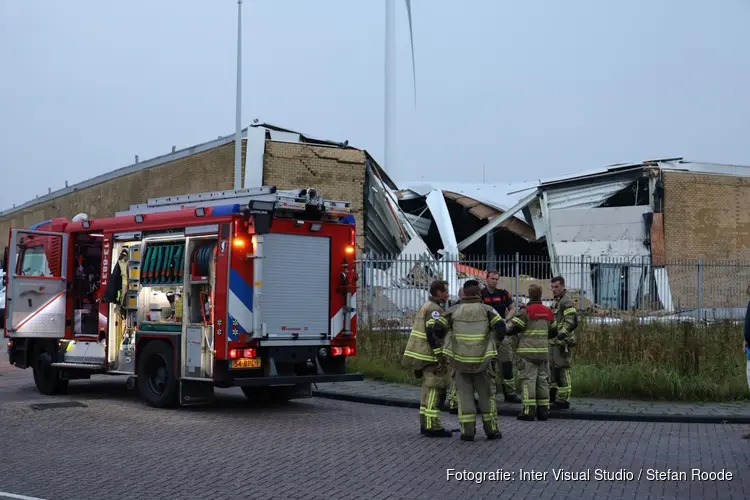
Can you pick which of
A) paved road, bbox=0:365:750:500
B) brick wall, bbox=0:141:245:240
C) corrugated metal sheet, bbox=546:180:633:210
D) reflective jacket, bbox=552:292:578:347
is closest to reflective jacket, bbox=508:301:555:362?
reflective jacket, bbox=552:292:578:347

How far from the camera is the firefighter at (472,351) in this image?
9703 mm

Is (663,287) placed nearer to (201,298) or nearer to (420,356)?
(420,356)

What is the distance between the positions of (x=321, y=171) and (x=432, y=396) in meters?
19.8

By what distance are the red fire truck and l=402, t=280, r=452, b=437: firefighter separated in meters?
2.42

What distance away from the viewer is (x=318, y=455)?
8.88 metres

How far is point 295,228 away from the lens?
12203 millimetres

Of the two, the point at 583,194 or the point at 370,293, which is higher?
the point at 583,194

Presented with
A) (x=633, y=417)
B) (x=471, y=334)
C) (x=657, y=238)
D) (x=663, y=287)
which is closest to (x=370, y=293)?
(x=633, y=417)

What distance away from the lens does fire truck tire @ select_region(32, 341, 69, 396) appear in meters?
14.1

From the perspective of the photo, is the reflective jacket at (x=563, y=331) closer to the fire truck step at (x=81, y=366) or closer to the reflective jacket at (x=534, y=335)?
the reflective jacket at (x=534, y=335)

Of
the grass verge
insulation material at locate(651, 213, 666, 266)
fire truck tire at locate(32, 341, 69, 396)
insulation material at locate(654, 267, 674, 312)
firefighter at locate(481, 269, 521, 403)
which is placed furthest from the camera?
insulation material at locate(651, 213, 666, 266)

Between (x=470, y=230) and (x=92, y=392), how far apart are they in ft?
86.0

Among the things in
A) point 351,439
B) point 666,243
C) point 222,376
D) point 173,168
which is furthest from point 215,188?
point 351,439

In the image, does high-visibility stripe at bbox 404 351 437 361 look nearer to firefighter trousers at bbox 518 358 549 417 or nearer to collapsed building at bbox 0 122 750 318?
firefighter trousers at bbox 518 358 549 417
